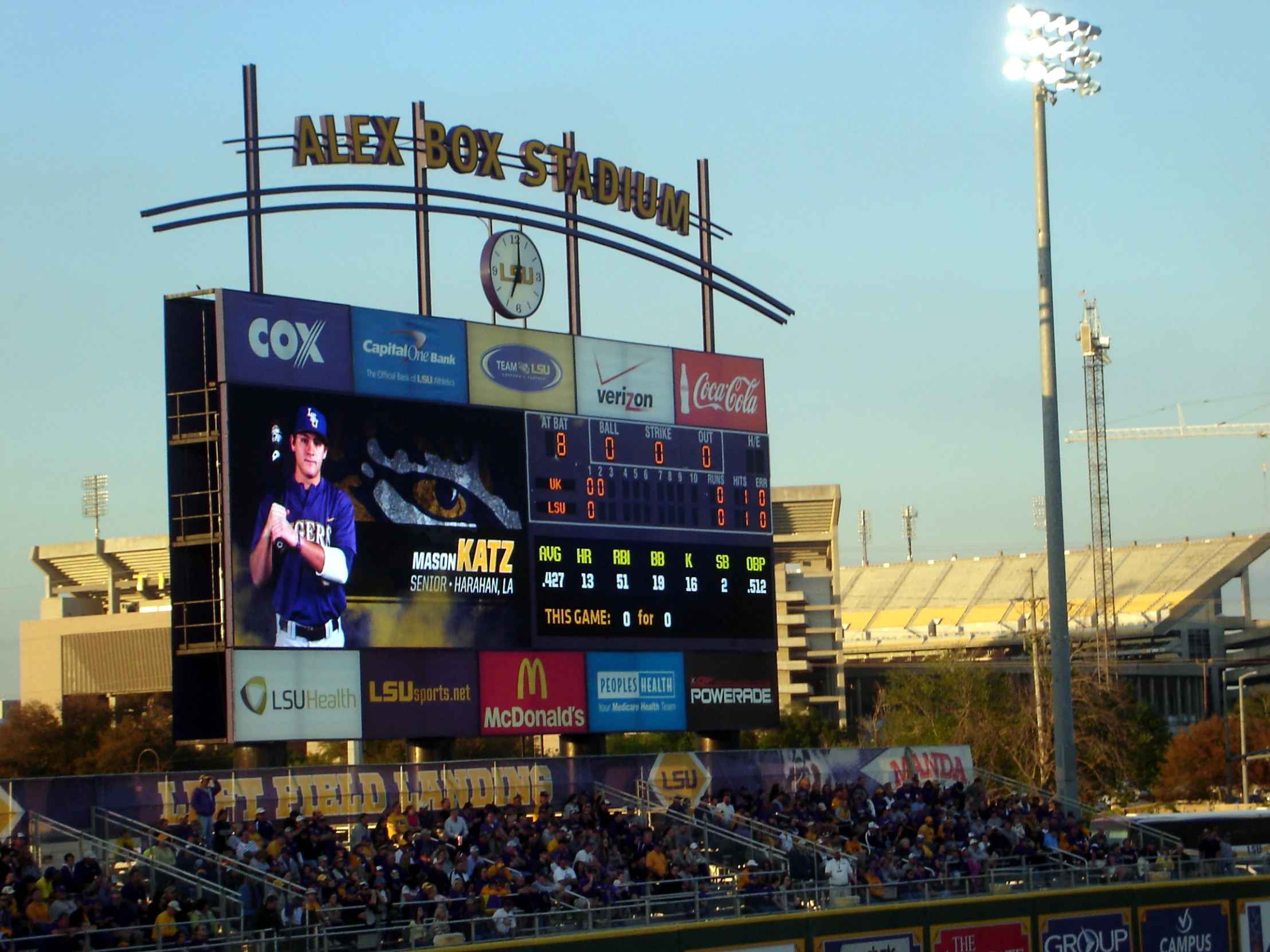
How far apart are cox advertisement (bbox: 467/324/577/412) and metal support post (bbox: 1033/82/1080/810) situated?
6.43 meters

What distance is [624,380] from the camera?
70.0 feet

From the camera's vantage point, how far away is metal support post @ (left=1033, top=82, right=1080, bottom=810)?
2216cm

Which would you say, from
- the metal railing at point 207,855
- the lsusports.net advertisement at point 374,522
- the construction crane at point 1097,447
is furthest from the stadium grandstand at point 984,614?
the metal railing at point 207,855

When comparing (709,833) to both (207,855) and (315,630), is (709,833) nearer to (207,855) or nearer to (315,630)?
(315,630)

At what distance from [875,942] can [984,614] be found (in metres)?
92.1

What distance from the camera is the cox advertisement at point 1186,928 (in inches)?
832

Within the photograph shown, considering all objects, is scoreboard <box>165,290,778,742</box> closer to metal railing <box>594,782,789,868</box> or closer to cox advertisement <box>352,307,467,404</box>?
cox advertisement <box>352,307,467,404</box>

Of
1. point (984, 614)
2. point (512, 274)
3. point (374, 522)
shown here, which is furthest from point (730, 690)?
point (984, 614)

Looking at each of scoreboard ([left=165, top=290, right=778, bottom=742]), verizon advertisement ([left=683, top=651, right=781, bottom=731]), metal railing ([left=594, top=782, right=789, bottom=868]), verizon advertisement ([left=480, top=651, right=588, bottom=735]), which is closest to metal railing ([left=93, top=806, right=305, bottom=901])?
scoreboard ([left=165, top=290, right=778, bottom=742])

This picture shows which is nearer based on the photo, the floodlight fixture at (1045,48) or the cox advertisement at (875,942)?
the cox advertisement at (875,942)

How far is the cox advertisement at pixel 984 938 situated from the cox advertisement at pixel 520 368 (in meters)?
7.56

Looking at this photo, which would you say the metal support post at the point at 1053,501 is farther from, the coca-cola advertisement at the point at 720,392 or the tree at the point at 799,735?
the tree at the point at 799,735

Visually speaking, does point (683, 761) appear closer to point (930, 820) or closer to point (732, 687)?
point (732, 687)

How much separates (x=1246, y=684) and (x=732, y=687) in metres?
68.5
